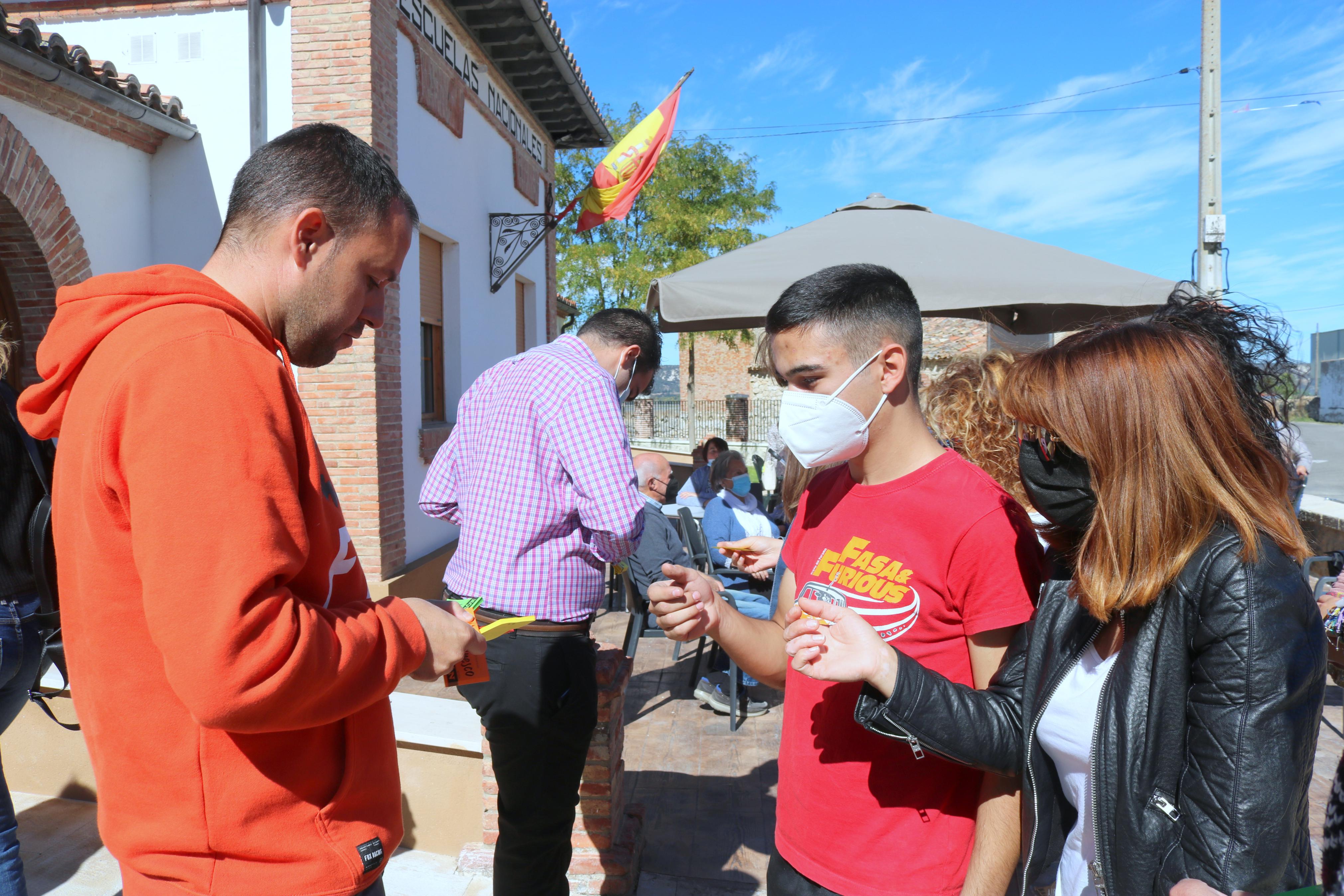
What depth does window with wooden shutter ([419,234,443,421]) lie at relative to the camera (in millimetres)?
7895

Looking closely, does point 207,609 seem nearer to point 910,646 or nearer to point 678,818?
point 910,646

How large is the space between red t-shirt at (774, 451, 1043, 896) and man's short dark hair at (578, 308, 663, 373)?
165 cm

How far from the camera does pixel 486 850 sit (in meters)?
3.25

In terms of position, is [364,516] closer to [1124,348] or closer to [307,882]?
[307,882]

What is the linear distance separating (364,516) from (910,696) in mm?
5632

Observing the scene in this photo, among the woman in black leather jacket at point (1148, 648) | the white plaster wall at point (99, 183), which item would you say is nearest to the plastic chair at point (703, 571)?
the woman in black leather jacket at point (1148, 648)

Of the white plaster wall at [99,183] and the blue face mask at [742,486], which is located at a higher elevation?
the white plaster wall at [99,183]

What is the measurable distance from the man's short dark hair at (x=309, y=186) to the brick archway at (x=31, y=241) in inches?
197

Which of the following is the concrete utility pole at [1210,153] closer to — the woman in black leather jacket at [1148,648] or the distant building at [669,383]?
the woman in black leather jacket at [1148,648]

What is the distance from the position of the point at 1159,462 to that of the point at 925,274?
3403 mm

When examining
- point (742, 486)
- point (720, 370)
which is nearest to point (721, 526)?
point (742, 486)

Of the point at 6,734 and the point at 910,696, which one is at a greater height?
the point at 910,696

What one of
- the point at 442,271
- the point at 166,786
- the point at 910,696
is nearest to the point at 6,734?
the point at 166,786

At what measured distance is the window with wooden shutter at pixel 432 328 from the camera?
789cm
